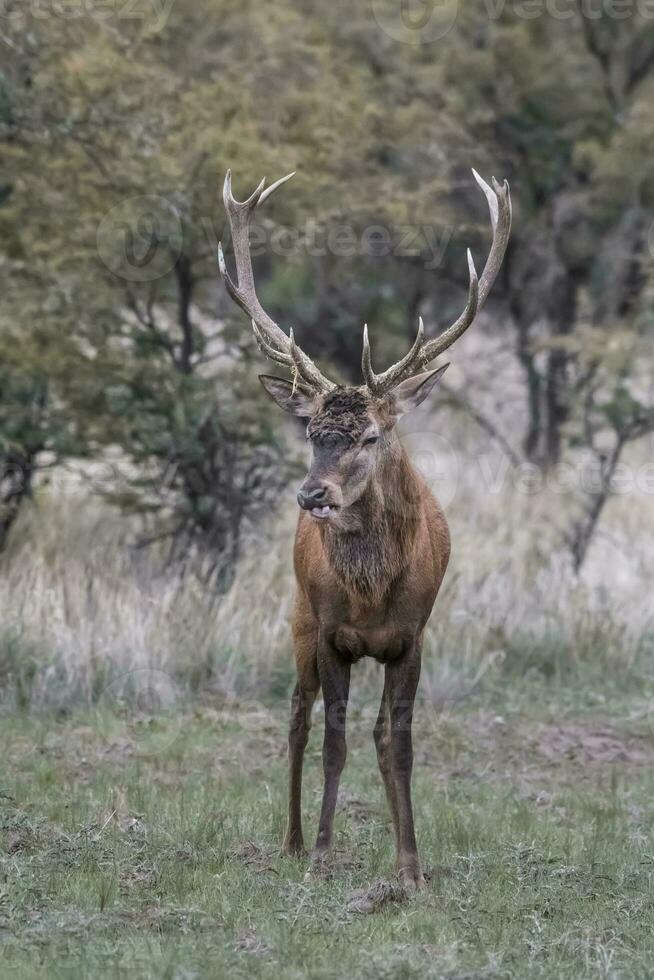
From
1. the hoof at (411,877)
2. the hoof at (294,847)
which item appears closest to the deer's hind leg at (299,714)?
the hoof at (294,847)

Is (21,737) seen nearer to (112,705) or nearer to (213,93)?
(112,705)

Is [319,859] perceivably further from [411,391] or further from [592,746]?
[592,746]

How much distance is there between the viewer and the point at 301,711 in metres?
7.16

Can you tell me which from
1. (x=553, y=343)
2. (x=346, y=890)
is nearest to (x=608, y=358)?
(x=553, y=343)

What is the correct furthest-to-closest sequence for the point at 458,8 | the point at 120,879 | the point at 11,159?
the point at 458,8 < the point at 11,159 < the point at 120,879

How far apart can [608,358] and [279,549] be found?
162 inches

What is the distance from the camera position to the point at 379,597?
21.1 ft

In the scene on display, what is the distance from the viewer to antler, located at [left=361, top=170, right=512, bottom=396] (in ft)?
21.2

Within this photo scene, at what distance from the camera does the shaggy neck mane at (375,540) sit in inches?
253

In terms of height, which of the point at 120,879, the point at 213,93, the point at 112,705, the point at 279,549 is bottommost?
the point at 120,879

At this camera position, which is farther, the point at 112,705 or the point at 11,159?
the point at 11,159

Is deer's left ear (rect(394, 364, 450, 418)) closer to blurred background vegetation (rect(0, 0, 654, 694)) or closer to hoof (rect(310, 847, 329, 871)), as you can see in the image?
hoof (rect(310, 847, 329, 871))

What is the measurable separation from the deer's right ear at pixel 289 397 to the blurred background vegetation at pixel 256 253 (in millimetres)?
3513

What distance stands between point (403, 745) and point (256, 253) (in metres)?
6.78
